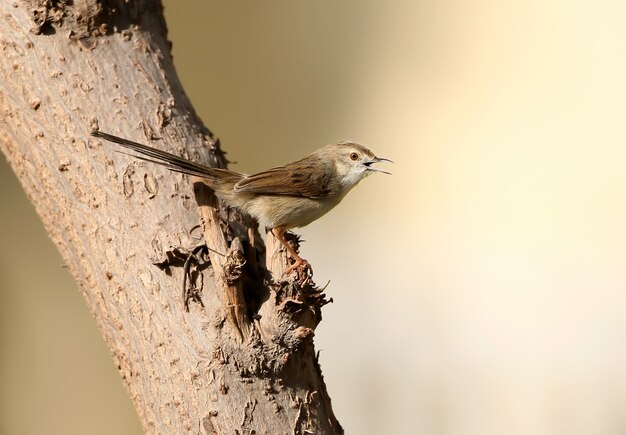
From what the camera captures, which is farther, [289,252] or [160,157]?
[289,252]

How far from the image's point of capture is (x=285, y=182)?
403 centimetres

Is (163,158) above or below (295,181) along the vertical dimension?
below

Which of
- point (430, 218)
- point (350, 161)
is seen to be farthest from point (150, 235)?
point (430, 218)

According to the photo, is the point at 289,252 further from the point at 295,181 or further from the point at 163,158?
the point at 295,181

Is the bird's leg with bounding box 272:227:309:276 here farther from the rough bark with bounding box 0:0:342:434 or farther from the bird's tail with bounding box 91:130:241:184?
the bird's tail with bounding box 91:130:241:184

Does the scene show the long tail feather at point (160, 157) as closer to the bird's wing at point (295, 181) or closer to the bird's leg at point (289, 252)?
the bird's leg at point (289, 252)

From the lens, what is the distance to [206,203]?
3156 mm

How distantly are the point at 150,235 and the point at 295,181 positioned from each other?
3.83 ft

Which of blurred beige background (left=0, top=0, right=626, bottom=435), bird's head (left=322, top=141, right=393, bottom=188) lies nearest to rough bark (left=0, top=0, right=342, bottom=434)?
bird's head (left=322, top=141, right=393, bottom=188)

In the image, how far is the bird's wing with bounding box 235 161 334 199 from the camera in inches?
153

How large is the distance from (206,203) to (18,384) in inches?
167

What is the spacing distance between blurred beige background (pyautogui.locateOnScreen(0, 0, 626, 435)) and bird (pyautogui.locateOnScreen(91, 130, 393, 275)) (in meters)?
2.35

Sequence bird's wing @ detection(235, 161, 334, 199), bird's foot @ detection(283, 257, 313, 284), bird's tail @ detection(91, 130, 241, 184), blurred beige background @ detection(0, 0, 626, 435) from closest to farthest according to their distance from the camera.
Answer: bird's foot @ detection(283, 257, 313, 284)
bird's tail @ detection(91, 130, 241, 184)
bird's wing @ detection(235, 161, 334, 199)
blurred beige background @ detection(0, 0, 626, 435)

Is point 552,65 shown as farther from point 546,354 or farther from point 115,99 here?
point 115,99
